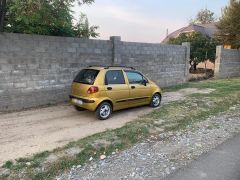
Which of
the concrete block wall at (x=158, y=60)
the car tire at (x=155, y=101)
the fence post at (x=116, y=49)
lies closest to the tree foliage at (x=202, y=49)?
the concrete block wall at (x=158, y=60)

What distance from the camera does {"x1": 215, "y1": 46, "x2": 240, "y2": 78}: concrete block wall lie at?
66.6 feet

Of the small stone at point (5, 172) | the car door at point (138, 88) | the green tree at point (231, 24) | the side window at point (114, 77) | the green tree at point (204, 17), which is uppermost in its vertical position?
the green tree at point (204, 17)

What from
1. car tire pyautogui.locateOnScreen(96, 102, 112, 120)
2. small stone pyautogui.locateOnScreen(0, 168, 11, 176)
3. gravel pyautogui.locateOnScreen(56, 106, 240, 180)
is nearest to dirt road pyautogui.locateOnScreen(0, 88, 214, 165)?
car tire pyautogui.locateOnScreen(96, 102, 112, 120)

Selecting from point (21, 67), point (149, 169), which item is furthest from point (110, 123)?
point (21, 67)

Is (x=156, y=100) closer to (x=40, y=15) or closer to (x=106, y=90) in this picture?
(x=106, y=90)

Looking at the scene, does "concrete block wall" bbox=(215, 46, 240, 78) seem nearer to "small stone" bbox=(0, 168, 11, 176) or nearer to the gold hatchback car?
the gold hatchback car

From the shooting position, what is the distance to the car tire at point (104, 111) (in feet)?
26.8

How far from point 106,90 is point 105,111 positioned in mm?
638

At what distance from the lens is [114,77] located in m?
8.74

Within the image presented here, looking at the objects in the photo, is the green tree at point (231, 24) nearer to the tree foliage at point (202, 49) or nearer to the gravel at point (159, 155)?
the tree foliage at point (202, 49)

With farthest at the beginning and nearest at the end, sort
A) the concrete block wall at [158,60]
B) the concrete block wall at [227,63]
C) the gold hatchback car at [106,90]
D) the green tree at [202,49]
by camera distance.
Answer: the green tree at [202,49] → the concrete block wall at [227,63] → the concrete block wall at [158,60] → the gold hatchback car at [106,90]

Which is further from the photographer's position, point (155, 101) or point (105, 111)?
point (155, 101)

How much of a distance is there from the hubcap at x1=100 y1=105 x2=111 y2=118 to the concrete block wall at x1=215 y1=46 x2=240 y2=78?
46.1ft

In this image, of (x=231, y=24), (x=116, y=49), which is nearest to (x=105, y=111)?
(x=116, y=49)
